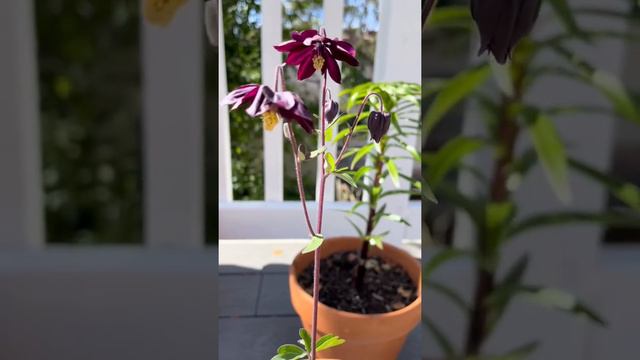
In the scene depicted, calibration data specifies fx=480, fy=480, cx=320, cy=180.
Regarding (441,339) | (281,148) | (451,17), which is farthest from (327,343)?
(281,148)

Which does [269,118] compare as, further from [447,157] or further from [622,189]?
[622,189]

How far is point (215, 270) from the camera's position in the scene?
0.75 meters

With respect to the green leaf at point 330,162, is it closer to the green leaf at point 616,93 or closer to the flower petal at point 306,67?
the flower petal at point 306,67

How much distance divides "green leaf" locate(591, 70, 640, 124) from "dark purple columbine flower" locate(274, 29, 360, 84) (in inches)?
12.7

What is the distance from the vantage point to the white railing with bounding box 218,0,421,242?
140cm

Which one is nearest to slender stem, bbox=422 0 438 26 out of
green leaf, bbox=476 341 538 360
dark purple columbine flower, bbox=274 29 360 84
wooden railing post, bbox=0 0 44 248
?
dark purple columbine flower, bbox=274 29 360 84

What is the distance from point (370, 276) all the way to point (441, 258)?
1.82 feet

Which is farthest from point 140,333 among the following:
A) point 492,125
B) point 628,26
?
point 628,26

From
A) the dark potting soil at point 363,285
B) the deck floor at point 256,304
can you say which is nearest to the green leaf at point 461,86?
the dark potting soil at point 363,285

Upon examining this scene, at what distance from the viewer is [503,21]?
0.56 m

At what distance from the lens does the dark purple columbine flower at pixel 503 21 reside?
22.0 inches

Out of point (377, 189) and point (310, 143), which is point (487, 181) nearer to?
point (377, 189)

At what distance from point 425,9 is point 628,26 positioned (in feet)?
0.88

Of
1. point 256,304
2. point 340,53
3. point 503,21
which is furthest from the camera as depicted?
point 256,304
